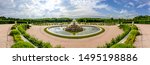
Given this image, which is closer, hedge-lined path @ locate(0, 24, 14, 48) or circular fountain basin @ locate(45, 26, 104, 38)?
circular fountain basin @ locate(45, 26, 104, 38)

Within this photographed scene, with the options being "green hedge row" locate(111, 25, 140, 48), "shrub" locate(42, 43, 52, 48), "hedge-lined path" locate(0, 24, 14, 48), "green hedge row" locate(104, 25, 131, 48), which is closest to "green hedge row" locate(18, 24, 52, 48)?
"shrub" locate(42, 43, 52, 48)

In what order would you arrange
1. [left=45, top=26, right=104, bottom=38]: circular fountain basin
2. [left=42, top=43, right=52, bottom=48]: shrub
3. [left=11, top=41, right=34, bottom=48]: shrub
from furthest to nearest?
[left=42, top=43, right=52, bottom=48]: shrub < [left=45, top=26, right=104, bottom=38]: circular fountain basin < [left=11, top=41, right=34, bottom=48]: shrub

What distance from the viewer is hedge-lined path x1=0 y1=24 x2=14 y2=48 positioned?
6.46 metres

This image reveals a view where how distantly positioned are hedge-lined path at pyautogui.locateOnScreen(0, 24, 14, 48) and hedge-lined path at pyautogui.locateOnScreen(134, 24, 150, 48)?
1777mm

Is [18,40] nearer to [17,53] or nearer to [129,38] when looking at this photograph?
[17,53]

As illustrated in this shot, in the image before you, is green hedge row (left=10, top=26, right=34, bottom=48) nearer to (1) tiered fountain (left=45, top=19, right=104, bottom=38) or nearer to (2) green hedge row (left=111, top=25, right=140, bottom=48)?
(1) tiered fountain (left=45, top=19, right=104, bottom=38)

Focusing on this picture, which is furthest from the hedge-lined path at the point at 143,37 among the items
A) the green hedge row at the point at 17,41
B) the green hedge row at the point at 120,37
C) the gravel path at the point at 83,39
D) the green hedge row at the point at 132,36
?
the green hedge row at the point at 17,41

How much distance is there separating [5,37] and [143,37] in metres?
1.94

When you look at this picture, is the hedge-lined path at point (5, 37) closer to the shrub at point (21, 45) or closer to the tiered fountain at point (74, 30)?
the shrub at point (21, 45)

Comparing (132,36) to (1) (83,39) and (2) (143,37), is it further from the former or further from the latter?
(1) (83,39)

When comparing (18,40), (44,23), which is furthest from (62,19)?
(18,40)

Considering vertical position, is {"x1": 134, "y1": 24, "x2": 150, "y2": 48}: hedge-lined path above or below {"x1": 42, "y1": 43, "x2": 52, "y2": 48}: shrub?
above

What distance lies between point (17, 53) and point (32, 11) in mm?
785

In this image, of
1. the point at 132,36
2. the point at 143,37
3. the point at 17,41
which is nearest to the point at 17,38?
the point at 17,41
